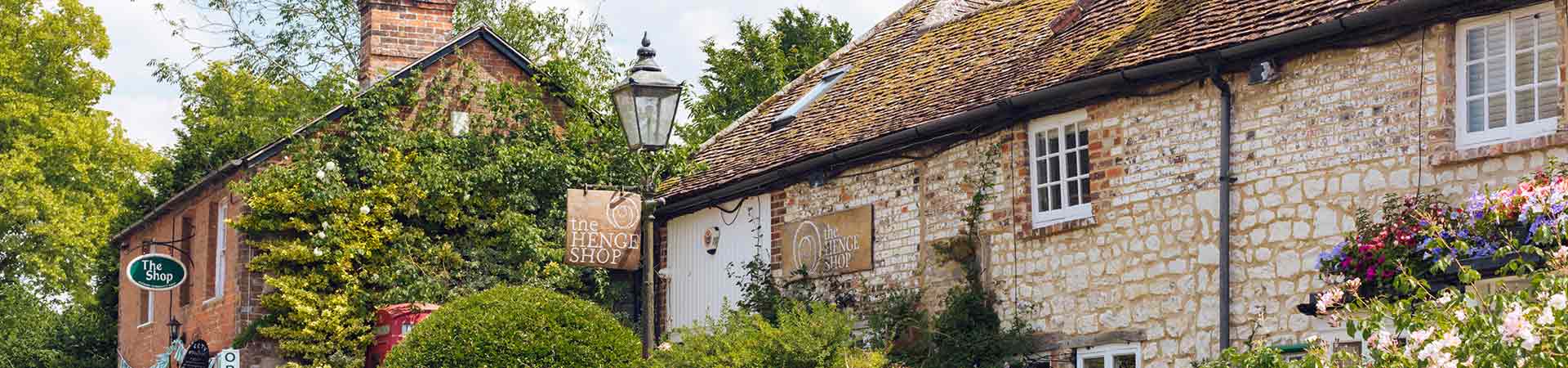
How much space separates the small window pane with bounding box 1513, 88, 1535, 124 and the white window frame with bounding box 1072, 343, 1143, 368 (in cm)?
348

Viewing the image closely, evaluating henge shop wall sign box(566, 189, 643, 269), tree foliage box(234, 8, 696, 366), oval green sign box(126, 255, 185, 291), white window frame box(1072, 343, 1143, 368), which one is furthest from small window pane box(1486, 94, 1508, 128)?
oval green sign box(126, 255, 185, 291)

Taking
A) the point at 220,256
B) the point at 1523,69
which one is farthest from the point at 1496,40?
the point at 220,256

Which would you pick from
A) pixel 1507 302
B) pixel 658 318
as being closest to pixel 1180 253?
pixel 1507 302

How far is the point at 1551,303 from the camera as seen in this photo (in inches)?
293

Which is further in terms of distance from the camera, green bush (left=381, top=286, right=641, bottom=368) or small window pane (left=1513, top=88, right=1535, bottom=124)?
green bush (left=381, top=286, right=641, bottom=368)

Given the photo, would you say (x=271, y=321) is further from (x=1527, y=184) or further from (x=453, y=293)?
(x=1527, y=184)

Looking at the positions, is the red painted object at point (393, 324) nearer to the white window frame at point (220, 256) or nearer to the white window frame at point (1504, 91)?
the white window frame at point (220, 256)

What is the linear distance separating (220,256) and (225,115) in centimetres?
1371

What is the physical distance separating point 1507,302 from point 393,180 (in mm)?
14395

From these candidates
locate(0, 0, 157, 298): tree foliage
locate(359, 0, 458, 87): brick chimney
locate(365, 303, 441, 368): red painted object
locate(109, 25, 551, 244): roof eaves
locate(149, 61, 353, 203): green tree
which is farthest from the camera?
locate(0, 0, 157, 298): tree foliage

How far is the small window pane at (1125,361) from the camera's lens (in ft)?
45.9

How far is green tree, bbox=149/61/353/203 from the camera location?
2675 cm

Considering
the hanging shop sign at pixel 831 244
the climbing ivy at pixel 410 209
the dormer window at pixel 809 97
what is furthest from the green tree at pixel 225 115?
the hanging shop sign at pixel 831 244

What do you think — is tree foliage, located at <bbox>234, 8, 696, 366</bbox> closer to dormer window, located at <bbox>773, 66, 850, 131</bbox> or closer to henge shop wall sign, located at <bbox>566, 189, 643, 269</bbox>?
henge shop wall sign, located at <bbox>566, 189, 643, 269</bbox>
